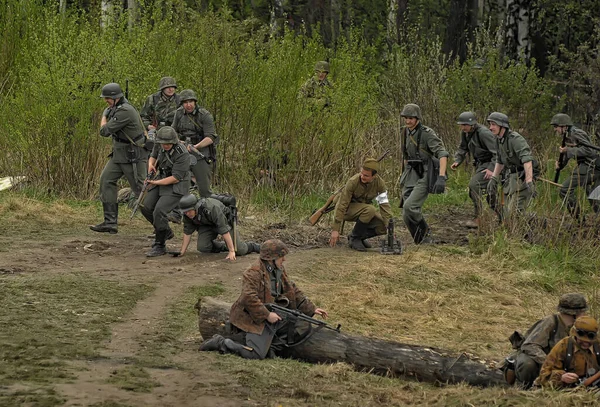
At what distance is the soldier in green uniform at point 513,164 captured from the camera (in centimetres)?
1552

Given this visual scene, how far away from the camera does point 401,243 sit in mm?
16234

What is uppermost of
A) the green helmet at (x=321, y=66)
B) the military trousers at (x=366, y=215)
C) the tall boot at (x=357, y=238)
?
the green helmet at (x=321, y=66)

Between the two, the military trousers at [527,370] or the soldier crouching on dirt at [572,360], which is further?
the military trousers at [527,370]

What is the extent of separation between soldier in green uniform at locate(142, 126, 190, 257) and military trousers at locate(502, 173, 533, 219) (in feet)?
13.4

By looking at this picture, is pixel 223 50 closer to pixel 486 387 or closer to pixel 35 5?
pixel 35 5

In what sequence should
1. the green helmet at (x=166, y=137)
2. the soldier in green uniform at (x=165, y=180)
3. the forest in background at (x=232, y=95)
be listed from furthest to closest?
1. the forest in background at (x=232, y=95)
2. the soldier in green uniform at (x=165, y=180)
3. the green helmet at (x=166, y=137)

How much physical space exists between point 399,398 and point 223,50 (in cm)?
1076

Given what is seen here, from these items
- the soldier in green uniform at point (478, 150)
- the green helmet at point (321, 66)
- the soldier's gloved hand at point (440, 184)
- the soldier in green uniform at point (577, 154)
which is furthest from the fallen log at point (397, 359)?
the green helmet at point (321, 66)

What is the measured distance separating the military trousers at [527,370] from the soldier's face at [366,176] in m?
6.13

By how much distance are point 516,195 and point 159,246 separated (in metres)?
4.54

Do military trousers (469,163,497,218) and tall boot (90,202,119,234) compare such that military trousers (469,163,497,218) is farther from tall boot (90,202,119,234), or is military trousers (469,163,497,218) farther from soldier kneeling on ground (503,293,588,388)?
soldier kneeling on ground (503,293,588,388)

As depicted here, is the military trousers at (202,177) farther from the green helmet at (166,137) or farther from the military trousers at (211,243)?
the green helmet at (166,137)

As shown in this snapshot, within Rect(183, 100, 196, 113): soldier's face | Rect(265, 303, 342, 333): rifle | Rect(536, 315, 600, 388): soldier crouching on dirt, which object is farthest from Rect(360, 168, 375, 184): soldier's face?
Rect(536, 315, 600, 388): soldier crouching on dirt

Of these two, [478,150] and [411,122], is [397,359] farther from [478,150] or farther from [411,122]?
[478,150]
